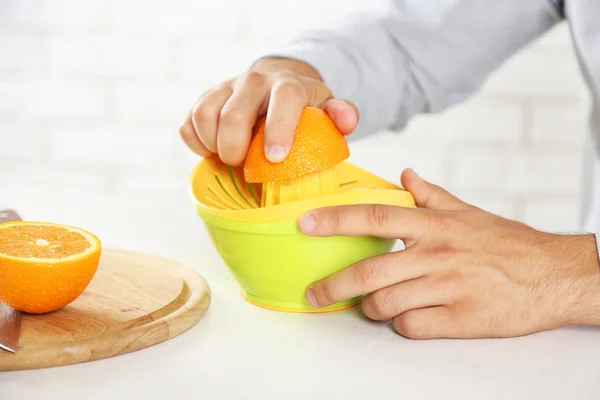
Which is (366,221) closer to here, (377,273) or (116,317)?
(377,273)

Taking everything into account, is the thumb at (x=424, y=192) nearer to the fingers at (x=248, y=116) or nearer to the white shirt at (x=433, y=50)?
the fingers at (x=248, y=116)

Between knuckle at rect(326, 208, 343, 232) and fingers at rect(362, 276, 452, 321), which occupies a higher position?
knuckle at rect(326, 208, 343, 232)

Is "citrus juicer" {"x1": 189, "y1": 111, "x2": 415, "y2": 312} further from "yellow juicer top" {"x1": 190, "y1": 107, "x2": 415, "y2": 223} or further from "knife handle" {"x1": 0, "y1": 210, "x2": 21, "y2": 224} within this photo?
"knife handle" {"x1": 0, "y1": 210, "x2": 21, "y2": 224}

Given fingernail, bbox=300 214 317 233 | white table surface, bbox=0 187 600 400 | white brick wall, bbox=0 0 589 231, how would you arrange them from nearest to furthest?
white table surface, bbox=0 187 600 400, fingernail, bbox=300 214 317 233, white brick wall, bbox=0 0 589 231

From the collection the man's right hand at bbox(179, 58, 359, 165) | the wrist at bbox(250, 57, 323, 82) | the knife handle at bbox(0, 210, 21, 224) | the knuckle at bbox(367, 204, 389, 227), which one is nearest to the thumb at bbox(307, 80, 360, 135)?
the man's right hand at bbox(179, 58, 359, 165)

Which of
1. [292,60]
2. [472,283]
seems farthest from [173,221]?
[472,283]

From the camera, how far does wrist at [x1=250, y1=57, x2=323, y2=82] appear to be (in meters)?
1.04

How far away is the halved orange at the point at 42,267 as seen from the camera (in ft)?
2.11

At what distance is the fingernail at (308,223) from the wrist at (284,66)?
0.39m

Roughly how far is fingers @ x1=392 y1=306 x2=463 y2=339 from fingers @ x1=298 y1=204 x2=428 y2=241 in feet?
0.24

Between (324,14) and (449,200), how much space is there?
3.67 feet

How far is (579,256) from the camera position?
736mm

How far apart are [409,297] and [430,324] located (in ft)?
0.10

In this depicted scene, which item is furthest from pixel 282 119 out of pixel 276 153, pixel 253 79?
pixel 253 79
